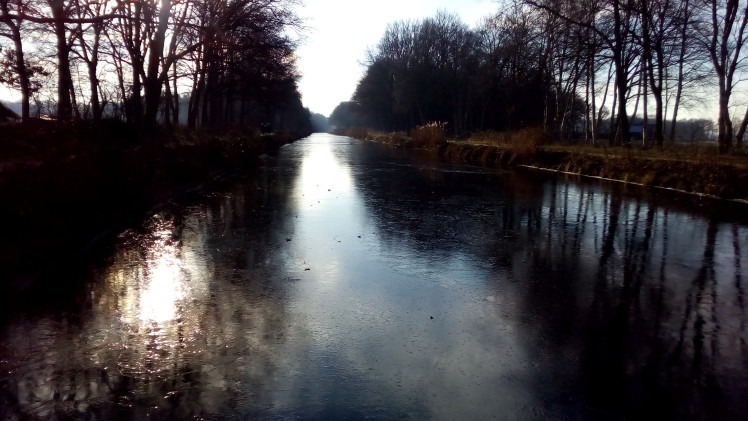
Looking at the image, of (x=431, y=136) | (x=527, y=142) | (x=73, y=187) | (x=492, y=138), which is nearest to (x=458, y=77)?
(x=431, y=136)

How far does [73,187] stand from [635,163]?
19.1 m

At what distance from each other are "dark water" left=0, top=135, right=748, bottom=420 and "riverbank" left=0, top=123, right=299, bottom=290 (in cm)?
64

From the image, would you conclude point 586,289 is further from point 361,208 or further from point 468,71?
point 468,71

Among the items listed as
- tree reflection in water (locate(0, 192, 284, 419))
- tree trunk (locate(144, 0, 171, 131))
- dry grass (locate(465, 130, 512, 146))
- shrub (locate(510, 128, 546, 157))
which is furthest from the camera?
dry grass (locate(465, 130, 512, 146))

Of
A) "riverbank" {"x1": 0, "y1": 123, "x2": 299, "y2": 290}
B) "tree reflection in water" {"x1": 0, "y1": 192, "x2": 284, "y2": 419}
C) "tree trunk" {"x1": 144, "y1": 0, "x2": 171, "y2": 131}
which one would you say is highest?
"tree trunk" {"x1": 144, "y1": 0, "x2": 171, "y2": 131}

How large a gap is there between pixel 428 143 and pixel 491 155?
15693 millimetres

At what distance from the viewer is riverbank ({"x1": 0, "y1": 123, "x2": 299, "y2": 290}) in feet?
27.4

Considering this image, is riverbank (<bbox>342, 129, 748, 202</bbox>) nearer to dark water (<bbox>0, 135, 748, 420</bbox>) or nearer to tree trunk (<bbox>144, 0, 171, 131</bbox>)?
dark water (<bbox>0, 135, 748, 420</bbox>)

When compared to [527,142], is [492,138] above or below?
above

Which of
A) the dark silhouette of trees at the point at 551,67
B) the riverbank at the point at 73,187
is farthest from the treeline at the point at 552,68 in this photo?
the riverbank at the point at 73,187

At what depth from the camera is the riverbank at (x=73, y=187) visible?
8.34 meters

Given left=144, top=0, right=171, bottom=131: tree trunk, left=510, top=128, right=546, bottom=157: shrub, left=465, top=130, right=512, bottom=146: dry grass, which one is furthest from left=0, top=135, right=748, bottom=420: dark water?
left=465, top=130, right=512, bottom=146: dry grass

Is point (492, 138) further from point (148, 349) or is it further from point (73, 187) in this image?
point (148, 349)

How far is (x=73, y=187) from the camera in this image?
10.5 meters
